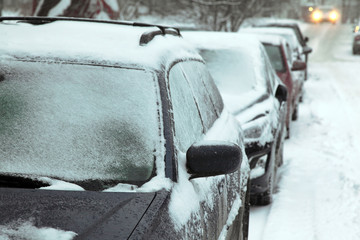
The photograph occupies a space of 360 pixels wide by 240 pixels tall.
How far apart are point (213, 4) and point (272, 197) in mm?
13737

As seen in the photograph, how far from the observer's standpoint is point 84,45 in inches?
115

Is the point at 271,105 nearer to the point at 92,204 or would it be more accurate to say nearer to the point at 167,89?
the point at 167,89

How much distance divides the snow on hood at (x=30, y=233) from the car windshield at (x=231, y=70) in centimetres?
509

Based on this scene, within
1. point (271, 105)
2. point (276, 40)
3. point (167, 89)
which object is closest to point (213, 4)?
point (276, 40)

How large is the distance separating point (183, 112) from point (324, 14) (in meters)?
53.7

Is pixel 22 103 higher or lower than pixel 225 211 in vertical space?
higher

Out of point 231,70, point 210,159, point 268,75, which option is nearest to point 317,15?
point 268,75

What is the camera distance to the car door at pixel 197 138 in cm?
254

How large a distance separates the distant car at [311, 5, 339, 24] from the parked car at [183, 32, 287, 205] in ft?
157

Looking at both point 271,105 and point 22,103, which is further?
point 271,105

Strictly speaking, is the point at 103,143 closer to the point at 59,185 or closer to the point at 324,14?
the point at 59,185

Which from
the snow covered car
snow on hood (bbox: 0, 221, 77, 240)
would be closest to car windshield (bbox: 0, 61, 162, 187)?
the snow covered car

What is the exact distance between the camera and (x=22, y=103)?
2744 mm

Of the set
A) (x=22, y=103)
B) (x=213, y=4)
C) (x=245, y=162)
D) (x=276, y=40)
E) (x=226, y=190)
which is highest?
(x=22, y=103)
